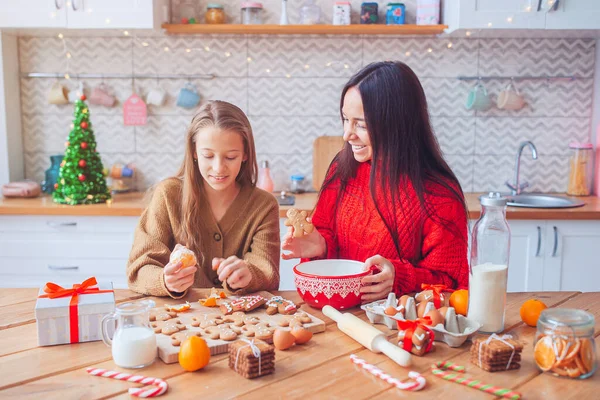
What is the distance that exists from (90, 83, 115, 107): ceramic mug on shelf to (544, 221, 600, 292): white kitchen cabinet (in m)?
2.33

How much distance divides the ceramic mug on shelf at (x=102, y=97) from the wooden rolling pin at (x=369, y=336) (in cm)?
240

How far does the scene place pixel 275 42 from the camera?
3.37 m

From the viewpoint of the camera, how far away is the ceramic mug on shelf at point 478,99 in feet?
10.8

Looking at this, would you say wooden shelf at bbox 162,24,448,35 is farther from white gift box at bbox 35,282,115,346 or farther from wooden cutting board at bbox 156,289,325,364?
white gift box at bbox 35,282,115,346

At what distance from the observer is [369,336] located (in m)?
1.24

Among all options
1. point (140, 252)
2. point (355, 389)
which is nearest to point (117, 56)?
point (140, 252)

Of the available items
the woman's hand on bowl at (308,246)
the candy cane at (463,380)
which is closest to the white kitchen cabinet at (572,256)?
the woman's hand on bowl at (308,246)

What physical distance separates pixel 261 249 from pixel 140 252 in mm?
343

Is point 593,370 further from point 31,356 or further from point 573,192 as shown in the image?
point 573,192

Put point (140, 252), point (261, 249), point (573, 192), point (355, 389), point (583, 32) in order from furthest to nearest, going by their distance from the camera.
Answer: point (573, 192) → point (583, 32) → point (261, 249) → point (140, 252) → point (355, 389)

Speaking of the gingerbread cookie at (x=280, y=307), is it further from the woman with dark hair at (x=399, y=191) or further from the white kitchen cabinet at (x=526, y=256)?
the white kitchen cabinet at (x=526, y=256)

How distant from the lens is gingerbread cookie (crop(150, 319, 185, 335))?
1287 mm

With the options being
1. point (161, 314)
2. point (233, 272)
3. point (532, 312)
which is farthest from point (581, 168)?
point (161, 314)

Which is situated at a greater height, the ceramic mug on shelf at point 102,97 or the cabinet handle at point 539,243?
the ceramic mug on shelf at point 102,97
